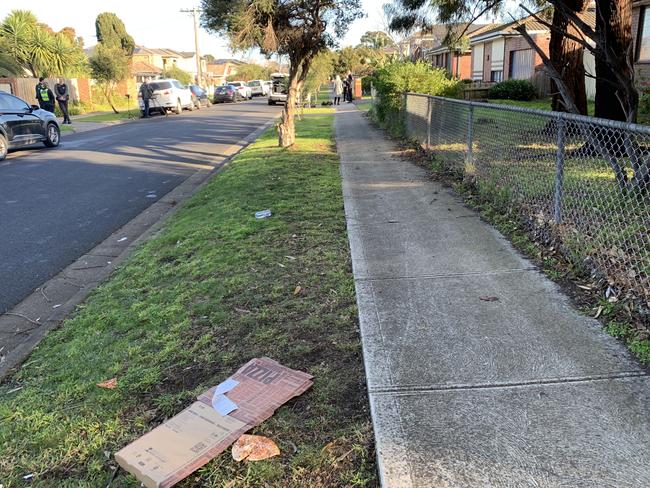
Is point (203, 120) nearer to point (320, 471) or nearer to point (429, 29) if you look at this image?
point (429, 29)

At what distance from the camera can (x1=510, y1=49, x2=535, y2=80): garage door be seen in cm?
2798

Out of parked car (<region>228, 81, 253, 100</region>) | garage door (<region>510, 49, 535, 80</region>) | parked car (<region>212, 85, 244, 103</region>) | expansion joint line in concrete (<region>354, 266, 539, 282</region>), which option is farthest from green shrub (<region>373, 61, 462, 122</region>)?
parked car (<region>228, 81, 253, 100</region>)

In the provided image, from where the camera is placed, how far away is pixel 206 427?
292 cm

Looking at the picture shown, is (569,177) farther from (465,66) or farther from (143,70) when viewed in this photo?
(143,70)

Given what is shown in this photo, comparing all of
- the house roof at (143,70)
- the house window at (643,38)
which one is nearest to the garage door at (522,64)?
the house window at (643,38)

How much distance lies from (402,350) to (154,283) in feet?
8.79

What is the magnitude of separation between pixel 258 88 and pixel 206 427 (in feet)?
185

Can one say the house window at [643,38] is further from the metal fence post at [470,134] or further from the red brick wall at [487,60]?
the red brick wall at [487,60]

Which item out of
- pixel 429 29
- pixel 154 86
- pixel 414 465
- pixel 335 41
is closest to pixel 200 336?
pixel 414 465

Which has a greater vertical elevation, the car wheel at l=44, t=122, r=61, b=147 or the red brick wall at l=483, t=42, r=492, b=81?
the red brick wall at l=483, t=42, r=492, b=81

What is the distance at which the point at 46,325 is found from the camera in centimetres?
461

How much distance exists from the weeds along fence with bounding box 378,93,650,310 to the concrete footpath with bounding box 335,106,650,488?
48 centimetres

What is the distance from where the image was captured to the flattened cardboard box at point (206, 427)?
2617 mm

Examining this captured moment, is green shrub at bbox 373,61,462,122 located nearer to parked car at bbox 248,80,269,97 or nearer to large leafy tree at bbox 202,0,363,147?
large leafy tree at bbox 202,0,363,147
